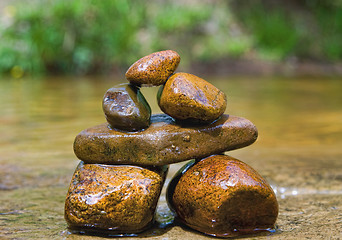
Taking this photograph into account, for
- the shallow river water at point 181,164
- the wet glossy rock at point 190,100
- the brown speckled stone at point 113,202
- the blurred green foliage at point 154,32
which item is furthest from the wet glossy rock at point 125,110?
the blurred green foliage at point 154,32

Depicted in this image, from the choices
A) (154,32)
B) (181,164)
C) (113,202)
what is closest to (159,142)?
(113,202)

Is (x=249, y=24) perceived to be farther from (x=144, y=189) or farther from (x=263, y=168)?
(x=144, y=189)

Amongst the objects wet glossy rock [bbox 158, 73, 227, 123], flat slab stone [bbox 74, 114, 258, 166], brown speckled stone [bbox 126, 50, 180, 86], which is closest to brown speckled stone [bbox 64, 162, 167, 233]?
Result: flat slab stone [bbox 74, 114, 258, 166]

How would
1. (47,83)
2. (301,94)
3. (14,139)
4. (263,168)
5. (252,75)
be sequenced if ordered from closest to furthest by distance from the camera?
1. (263,168)
2. (14,139)
3. (301,94)
4. (47,83)
5. (252,75)

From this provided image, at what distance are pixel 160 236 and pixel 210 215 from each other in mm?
288

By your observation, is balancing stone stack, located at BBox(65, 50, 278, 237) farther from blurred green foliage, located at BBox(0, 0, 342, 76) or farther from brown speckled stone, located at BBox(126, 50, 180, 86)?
blurred green foliage, located at BBox(0, 0, 342, 76)

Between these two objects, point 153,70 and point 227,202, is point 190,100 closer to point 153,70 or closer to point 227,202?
point 153,70

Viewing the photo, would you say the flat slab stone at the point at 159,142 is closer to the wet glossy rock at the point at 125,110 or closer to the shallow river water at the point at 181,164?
the wet glossy rock at the point at 125,110

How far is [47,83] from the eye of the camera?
1076 cm

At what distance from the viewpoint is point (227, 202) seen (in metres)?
2.28

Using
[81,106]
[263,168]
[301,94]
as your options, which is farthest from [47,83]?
[263,168]

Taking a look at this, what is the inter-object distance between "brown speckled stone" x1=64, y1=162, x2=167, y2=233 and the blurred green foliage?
10.5 meters

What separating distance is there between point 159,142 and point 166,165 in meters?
0.26

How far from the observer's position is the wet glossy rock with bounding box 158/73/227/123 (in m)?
2.40
